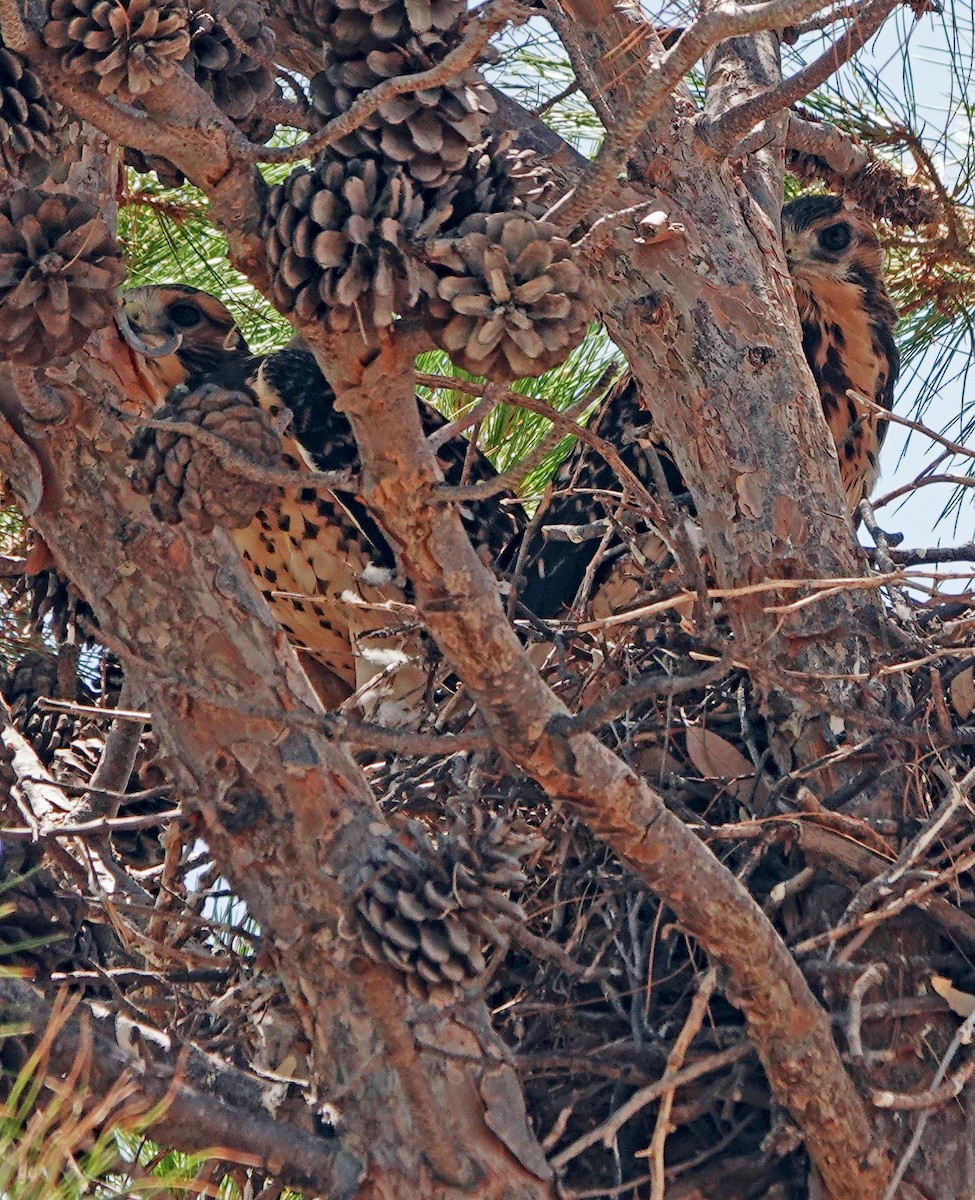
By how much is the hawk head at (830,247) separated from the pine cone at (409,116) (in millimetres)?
2018

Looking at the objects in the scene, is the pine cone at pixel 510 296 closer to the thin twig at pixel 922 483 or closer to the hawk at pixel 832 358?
the thin twig at pixel 922 483

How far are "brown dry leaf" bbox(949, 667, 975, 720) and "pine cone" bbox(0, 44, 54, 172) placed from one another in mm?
1419

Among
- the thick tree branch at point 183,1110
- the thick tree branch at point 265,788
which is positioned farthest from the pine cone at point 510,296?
the thick tree branch at point 183,1110

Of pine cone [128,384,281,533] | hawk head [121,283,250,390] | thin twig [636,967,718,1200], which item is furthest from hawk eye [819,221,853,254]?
pine cone [128,384,281,533]

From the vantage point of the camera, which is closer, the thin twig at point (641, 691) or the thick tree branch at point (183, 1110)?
the thin twig at point (641, 691)

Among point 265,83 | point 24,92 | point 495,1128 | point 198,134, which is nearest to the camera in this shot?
point 198,134

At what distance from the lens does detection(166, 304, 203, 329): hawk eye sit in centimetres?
350

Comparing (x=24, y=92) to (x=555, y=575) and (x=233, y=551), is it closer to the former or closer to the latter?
(x=233, y=551)

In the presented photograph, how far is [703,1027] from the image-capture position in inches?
87.2

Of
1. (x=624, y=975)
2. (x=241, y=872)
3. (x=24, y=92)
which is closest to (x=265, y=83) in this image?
(x=24, y=92)

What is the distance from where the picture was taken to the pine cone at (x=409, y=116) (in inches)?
53.8

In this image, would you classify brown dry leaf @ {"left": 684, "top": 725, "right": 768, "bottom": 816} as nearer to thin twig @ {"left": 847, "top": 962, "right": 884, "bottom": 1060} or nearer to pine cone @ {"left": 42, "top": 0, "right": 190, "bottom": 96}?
thin twig @ {"left": 847, "top": 962, "right": 884, "bottom": 1060}

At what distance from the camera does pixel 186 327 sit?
11.6 feet

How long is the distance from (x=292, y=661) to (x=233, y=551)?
0.14 m
